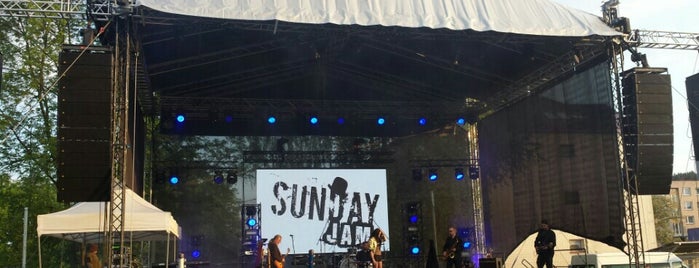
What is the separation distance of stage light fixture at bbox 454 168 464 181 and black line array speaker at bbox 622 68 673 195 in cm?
622

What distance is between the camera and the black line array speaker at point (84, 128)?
853 centimetres

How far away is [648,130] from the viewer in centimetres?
1013

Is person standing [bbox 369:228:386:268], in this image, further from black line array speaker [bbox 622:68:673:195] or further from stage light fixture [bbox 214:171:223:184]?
stage light fixture [bbox 214:171:223:184]

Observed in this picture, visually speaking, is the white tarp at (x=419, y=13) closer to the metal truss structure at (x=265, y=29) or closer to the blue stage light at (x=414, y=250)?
the metal truss structure at (x=265, y=29)

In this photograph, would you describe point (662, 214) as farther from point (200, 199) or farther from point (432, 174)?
point (200, 199)

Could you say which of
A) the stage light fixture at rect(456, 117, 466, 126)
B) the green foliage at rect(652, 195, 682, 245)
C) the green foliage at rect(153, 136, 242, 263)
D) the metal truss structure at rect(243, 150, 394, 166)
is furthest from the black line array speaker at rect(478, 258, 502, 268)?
the green foliage at rect(652, 195, 682, 245)

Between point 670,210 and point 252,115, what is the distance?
4290cm

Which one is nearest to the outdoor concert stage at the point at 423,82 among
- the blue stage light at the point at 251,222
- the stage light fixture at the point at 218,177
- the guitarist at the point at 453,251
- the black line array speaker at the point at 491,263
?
the stage light fixture at the point at 218,177

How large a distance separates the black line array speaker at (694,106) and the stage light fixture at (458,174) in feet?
19.8

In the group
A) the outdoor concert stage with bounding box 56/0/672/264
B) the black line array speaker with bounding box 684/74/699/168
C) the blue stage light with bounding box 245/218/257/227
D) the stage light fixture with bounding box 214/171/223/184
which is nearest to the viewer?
the outdoor concert stage with bounding box 56/0/672/264

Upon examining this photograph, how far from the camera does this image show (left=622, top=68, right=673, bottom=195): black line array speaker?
1008cm

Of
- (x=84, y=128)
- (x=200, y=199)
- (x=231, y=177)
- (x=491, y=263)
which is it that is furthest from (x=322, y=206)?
(x=84, y=128)

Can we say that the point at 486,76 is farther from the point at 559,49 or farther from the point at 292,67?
the point at 292,67

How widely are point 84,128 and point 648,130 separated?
8.40 meters
